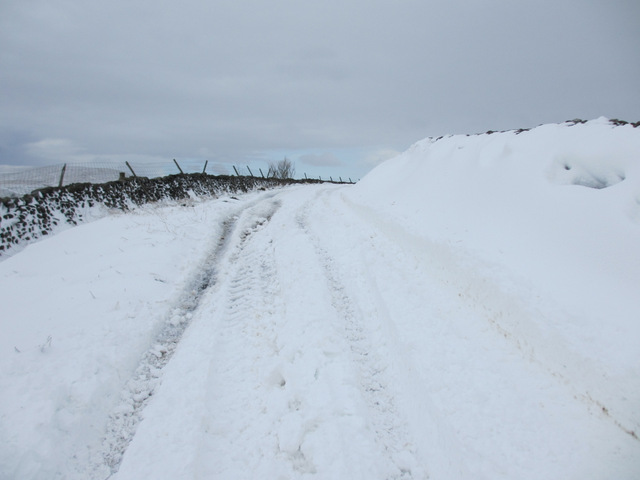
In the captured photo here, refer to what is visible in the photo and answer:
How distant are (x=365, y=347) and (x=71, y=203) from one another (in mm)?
15485

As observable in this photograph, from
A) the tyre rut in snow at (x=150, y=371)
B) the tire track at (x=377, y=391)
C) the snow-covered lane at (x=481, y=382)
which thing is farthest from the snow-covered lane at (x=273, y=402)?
the snow-covered lane at (x=481, y=382)

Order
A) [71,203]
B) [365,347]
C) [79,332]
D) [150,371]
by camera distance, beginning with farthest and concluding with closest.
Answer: [71,203], [79,332], [365,347], [150,371]

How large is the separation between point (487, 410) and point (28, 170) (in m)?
21.9

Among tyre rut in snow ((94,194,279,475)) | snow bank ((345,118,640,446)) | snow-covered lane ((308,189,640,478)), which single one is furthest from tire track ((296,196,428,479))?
tyre rut in snow ((94,194,279,475))

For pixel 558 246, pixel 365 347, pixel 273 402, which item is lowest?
pixel 273 402

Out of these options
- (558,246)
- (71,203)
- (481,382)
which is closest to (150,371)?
(481,382)

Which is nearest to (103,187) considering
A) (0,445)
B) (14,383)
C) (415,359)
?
(14,383)

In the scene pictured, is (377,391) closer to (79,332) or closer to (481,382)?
(481,382)

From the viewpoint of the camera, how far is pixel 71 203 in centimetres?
1349

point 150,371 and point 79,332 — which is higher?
point 79,332

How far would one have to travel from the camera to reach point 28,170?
49.9 feet

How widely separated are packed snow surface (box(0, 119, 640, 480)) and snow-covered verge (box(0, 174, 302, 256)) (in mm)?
3215

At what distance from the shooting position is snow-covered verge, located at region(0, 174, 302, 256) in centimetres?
1120

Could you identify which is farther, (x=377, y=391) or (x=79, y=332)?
(x=79, y=332)
